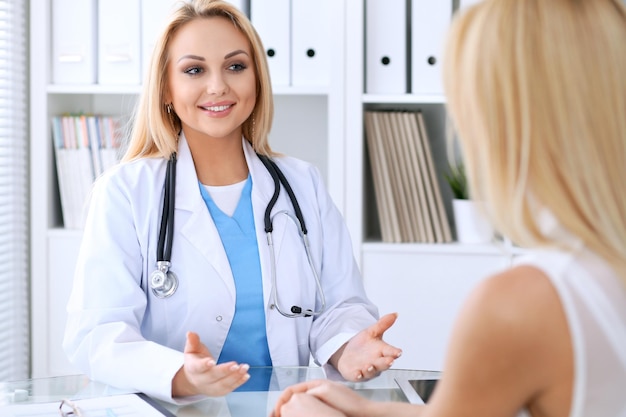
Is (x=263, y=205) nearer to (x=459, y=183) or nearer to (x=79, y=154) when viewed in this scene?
(x=459, y=183)

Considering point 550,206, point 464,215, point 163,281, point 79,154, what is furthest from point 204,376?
point 79,154

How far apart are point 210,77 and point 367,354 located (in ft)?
2.27

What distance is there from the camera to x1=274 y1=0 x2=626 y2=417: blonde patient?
0.83 m

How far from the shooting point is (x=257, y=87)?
1939mm

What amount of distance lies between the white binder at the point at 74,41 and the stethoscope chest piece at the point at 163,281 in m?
1.24

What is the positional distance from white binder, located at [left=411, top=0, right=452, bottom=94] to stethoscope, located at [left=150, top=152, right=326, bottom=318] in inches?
33.7

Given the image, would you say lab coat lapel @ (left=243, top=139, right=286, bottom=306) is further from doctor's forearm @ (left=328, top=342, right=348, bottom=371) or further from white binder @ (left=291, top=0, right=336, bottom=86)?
white binder @ (left=291, top=0, right=336, bottom=86)

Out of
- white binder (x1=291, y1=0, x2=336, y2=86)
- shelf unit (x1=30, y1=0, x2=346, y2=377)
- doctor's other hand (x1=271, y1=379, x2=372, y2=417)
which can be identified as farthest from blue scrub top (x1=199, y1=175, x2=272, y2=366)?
white binder (x1=291, y1=0, x2=336, y2=86)

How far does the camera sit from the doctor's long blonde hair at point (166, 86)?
184 cm

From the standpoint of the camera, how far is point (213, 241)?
5.79 feet

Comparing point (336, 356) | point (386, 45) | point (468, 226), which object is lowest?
point (336, 356)

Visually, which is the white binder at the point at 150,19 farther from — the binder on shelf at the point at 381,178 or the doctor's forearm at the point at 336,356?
the doctor's forearm at the point at 336,356

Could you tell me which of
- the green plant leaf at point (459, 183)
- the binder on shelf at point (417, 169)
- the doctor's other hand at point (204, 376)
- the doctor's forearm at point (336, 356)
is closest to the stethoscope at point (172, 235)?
the doctor's forearm at point (336, 356)

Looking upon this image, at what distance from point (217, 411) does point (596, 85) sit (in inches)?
32.4
